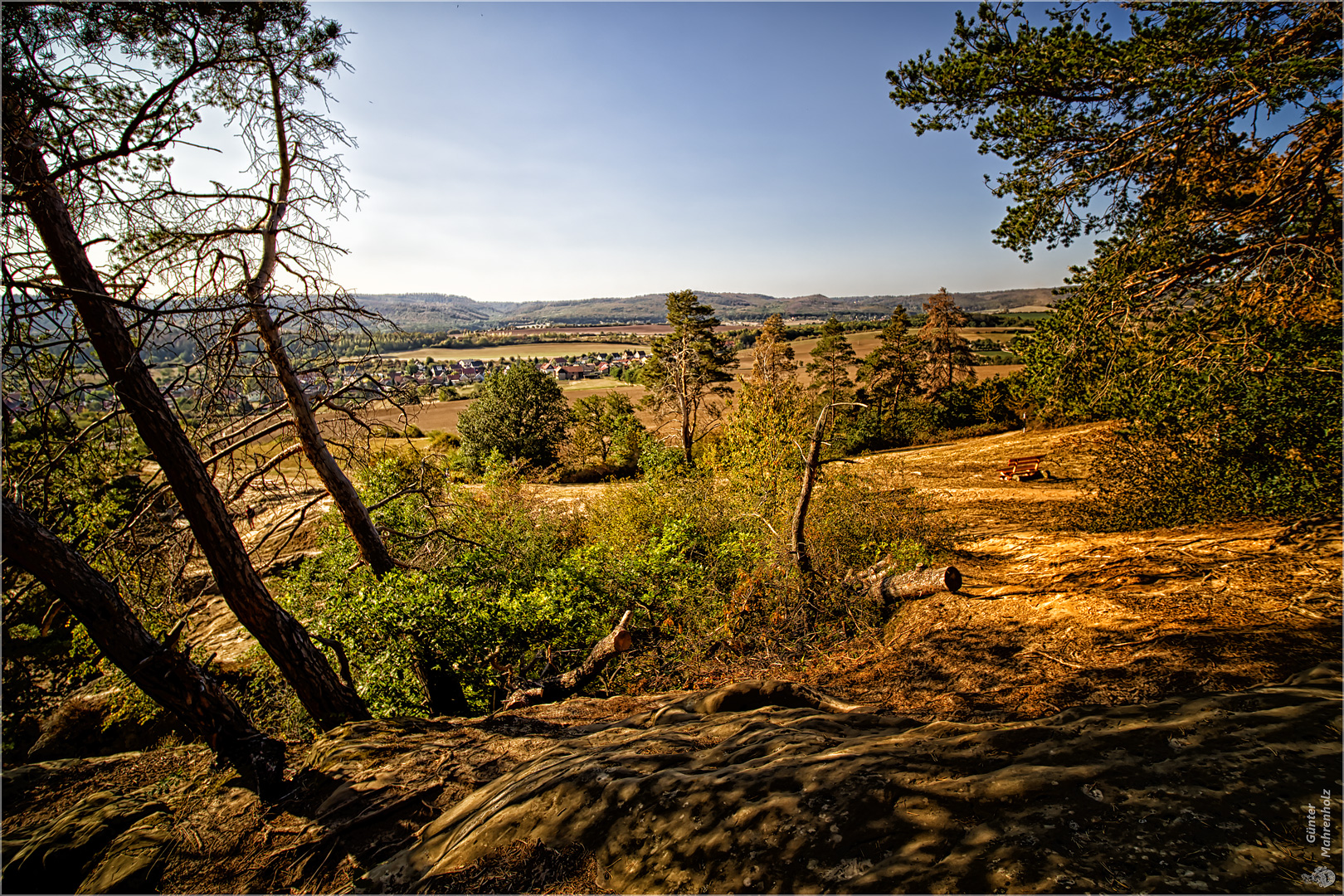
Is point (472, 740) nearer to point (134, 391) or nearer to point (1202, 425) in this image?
point (134, 391)

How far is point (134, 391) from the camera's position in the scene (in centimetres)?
419

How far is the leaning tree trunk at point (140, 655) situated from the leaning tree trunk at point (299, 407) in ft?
8.45

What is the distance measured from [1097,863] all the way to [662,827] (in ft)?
5.84

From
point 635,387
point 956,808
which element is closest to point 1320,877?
point 956,808

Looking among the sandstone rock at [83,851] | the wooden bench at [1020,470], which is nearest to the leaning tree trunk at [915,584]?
the sandstone rock at [83,851]

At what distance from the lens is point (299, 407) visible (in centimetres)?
671

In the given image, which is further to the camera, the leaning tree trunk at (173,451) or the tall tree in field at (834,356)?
the tall tree in field at (834,356)

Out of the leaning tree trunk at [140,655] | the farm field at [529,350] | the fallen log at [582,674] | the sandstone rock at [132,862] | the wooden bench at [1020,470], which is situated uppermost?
the farm field at [529,350]

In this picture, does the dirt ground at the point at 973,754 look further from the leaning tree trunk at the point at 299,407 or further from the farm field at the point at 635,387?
the farm field at the point at 635,387

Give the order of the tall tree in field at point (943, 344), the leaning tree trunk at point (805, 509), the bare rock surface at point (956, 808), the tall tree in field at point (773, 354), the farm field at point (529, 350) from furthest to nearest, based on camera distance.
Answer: the farm field at point (529, 350)
the tall tree in field at point (943, 344)
the tall tree in field at point (773, 354)
the leaning tree trunk at point (805, 509)
the bare rock surface at point (956, 808)

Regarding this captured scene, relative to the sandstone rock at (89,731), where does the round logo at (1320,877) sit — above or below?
above

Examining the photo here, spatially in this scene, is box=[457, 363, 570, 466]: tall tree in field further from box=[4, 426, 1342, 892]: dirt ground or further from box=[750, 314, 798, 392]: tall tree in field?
box=[4, 426, 1342, 892]: dirt ground

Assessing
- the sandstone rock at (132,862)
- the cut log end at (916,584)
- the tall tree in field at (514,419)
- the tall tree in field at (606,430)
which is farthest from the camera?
the tall tree in field at (606,430)

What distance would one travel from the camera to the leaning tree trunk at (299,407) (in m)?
5.51
